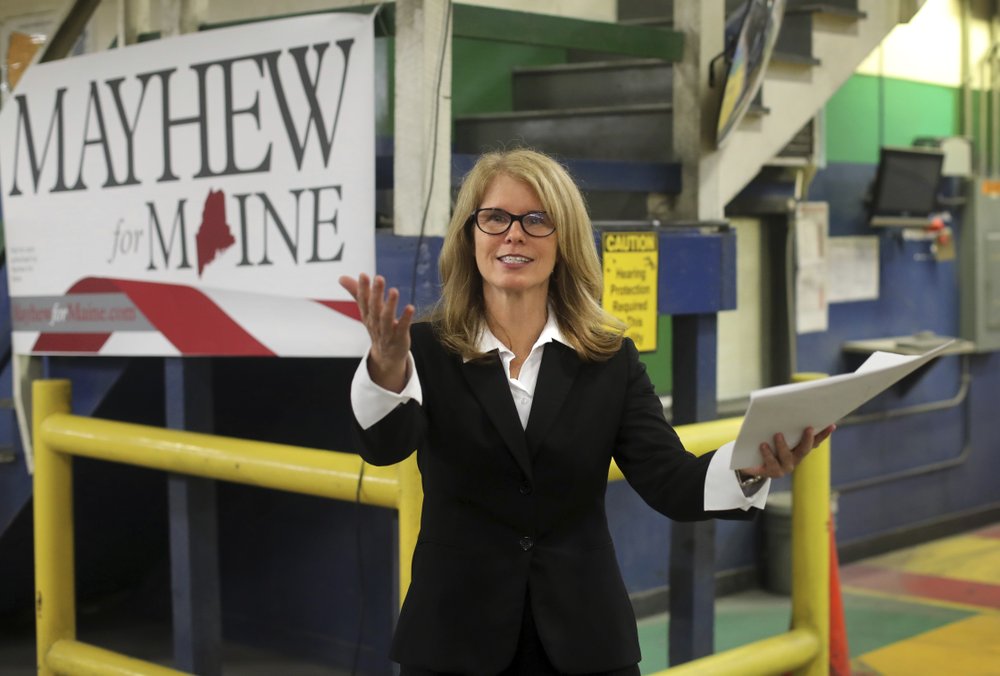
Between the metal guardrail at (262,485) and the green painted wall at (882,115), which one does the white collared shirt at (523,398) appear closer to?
the metal guardrail at (262,485)

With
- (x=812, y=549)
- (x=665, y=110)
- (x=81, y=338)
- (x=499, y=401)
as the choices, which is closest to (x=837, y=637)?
(x=812, y=549)

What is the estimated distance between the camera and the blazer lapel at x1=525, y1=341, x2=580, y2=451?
2.11m

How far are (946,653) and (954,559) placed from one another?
2023mm

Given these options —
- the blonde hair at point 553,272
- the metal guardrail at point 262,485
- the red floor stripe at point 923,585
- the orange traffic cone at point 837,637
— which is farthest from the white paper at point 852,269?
the blonde hair at point 553,272

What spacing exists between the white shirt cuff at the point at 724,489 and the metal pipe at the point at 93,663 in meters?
1.61

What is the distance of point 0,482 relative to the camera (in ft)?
14.7

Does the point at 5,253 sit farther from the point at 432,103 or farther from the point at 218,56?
the point at 432,103

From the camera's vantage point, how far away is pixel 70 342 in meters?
3.97

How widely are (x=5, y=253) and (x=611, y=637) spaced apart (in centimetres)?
288

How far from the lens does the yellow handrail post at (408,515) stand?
→ 2.62 meters

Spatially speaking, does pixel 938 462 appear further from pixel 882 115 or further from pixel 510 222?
pixel 510 222

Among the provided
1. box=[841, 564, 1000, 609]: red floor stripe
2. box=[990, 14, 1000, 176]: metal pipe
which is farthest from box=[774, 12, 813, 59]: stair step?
box=[990, 14, 1000, 176]: metal pipe

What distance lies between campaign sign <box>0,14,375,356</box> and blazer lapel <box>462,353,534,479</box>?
111 centimetres

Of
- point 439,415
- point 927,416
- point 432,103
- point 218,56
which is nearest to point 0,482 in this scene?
point 218,56
